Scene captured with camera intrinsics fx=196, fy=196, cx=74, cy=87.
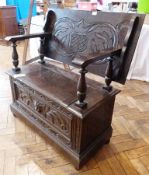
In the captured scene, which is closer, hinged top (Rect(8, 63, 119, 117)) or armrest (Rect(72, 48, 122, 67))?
armrest (Rect(72, 48, 122, 67))

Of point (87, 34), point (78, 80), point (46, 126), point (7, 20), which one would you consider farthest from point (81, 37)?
point (7, 20)

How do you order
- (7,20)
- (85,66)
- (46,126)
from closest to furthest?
(85,66) < (46,126) < (7,20)

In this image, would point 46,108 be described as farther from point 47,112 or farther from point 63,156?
point 63,156

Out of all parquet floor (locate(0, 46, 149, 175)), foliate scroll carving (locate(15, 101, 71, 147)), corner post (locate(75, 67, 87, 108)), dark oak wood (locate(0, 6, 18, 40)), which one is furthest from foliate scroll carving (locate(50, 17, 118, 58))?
dark oak wood (locate(0, 6, 18, 40))

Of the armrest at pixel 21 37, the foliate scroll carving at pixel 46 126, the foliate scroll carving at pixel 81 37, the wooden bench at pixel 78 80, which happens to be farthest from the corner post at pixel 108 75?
the armrest at pixel 21 37

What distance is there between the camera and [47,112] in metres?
1.41

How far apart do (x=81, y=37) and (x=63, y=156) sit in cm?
91

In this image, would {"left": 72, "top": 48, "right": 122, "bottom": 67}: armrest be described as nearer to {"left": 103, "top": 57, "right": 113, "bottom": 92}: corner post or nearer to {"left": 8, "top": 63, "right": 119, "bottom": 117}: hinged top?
{"left": 103, "top": 57, "right": 113, "bottom": 92}: corner post

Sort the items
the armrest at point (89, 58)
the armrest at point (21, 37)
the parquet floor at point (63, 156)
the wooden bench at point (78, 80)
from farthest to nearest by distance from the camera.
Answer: the armrest at point (21, 37), the parquet floor at point (63, 156), the wooden bench at point (78, 80), the armrest at point (89, 58)

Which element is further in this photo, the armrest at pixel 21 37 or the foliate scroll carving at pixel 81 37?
the armrest at pixel 21 37

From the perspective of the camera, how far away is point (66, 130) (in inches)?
51.6

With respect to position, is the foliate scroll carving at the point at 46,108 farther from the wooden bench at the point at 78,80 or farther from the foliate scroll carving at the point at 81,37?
the foliate scroll carving at the point at 81,37

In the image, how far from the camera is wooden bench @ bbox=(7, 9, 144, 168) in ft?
3.98

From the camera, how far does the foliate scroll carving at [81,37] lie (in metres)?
1.39
